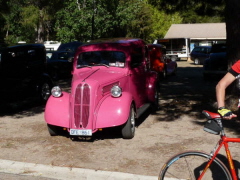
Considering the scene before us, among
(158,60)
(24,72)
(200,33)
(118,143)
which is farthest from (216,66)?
(200,33)

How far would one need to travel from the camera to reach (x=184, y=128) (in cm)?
934

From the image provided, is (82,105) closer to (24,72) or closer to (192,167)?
(192,167)

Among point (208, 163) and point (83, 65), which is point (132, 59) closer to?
point (83, 65)

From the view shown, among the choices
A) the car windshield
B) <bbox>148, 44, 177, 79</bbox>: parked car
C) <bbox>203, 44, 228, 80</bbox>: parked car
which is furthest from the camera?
<bbox>148, 44, 177, 79</bbox>: parked car

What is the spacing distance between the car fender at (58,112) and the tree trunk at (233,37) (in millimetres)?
4419

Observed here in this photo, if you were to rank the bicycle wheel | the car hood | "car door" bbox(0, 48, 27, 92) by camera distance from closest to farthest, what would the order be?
the bicycle wheel, the car hood, "car door" bbox(0, 48, 27, 92)

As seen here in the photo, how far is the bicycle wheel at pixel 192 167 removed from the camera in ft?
14.4

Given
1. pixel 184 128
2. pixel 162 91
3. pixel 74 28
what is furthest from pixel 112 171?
pixel 74 28

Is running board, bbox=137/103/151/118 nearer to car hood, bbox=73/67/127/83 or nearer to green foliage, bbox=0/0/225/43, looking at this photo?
car hood, bbox=73/67/127/83

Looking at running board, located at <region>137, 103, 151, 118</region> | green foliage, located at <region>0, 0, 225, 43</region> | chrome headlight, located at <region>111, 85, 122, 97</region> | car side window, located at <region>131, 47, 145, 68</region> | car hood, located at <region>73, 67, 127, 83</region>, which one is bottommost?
running board, located at <region>137, 103, 151, 118</region>

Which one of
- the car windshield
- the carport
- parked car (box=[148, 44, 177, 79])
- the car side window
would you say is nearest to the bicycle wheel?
the car windshield

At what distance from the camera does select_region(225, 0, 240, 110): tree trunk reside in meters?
10.8

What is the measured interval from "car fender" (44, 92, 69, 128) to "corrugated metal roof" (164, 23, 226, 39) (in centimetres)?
4768

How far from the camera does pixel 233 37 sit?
11.0m
